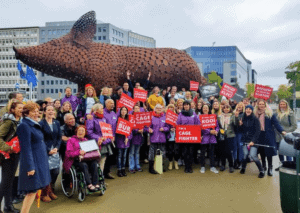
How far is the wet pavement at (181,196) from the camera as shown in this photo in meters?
3.82

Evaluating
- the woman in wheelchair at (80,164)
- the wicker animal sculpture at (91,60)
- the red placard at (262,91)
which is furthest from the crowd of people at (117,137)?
the wicker animal sculpture at (91,60)

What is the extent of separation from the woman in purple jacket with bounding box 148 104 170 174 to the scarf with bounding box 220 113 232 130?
4.46ft

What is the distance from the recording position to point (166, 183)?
5.05 metres

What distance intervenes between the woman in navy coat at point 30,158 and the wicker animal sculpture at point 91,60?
5.05 m

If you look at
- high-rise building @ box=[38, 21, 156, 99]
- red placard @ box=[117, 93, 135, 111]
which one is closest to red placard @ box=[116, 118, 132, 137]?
red placard @ box=[117, 93, 135, 111]

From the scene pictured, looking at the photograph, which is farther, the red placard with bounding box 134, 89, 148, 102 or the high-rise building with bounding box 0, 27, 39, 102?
the high-rise building with bounding box 0, 27, 39, 102

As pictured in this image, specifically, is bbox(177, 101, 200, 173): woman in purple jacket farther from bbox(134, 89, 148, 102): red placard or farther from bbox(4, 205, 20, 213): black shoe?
bbox(4, 205, 20, 213): black shoe

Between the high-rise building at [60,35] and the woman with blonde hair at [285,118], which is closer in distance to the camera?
the woman with blonde hair at [285,118]

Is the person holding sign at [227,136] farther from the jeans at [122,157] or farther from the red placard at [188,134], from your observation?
the jeans at [122,157]

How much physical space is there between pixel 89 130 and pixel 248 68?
115 m

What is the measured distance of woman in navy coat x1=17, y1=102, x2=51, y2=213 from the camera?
3104 millimetres

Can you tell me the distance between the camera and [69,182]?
4.73m

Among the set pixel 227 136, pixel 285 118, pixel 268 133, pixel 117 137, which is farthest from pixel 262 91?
pixel 117 137

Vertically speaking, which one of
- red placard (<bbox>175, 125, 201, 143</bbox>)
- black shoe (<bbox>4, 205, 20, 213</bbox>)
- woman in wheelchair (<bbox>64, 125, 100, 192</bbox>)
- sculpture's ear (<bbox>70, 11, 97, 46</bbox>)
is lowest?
black shoe (<bbox>4, 205, 20, 213</bbox>)
